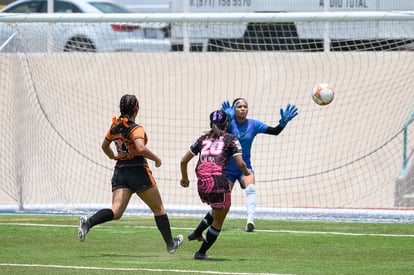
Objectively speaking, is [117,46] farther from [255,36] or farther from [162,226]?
[162,226]

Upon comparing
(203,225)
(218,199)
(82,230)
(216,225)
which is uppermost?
(218,199)

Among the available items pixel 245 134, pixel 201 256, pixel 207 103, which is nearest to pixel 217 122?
pixel 201 256

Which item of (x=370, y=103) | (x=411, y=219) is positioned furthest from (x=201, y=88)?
(x=411, y=219)

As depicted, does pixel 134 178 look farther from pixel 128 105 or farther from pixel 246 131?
pixel 246 131

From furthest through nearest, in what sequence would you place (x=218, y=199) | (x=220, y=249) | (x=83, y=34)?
(x=83, y=34), (x=220, y=249), (x=218, y=199)

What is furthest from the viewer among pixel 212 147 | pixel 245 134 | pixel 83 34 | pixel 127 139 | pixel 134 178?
pixel 83 34

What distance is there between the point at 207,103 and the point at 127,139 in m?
9.80

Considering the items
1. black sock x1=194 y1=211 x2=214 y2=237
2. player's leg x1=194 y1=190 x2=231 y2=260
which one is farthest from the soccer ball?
player's leg x1=194 y1=190 x2=231 y2=260

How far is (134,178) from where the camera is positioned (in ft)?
39.6

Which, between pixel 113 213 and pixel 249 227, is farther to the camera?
pixel 249 227

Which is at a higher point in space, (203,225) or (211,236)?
(211,236)

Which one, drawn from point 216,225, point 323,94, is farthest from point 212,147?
point 323,94

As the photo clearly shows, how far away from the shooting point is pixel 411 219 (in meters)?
17.8

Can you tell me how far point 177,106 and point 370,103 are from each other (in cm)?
400
